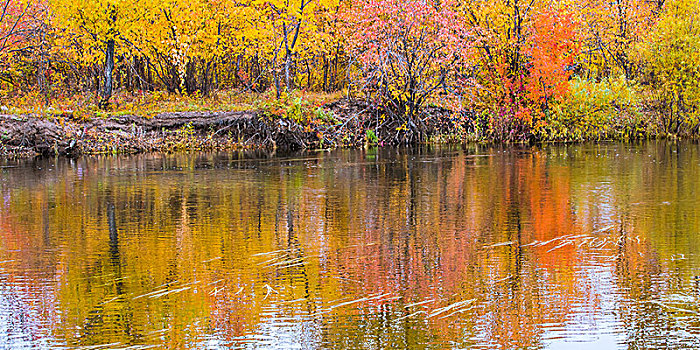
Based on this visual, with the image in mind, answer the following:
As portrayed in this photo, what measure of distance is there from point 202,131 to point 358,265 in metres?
26.9

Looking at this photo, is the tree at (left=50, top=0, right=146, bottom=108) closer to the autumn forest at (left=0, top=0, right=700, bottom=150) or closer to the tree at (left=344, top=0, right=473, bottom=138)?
the autumn forest at (left=0, top=0, right=700, bottom=150)

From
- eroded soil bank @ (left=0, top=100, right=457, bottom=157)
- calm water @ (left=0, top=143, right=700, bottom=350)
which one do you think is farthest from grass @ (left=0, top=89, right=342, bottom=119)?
calm water @ (left=0, top=143, right=700, bottom=350)

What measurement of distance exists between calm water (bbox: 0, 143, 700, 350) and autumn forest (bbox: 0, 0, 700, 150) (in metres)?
18.0

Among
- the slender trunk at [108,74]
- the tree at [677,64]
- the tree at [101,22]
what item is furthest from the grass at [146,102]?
the tree at [677,64]

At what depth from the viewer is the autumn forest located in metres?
33.9

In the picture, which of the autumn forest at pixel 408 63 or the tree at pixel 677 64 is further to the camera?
the tree at pixel 677 64

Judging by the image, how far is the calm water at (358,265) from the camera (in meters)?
5.84

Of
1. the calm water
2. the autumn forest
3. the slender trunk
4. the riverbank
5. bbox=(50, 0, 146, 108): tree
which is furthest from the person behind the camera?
the slender trunk

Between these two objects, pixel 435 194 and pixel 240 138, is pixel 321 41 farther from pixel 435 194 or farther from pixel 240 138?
pixel 435 194

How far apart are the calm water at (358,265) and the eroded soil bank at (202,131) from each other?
15.4 m

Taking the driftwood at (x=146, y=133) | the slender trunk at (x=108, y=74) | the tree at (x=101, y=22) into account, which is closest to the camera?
the driftwood at (x=146, y=133)

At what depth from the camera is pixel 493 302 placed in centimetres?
651

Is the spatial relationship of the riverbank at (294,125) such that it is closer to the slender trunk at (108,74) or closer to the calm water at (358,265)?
the slender trunk at (108,74)

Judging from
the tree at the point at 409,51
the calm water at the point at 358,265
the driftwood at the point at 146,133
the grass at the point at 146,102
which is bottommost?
the calm water at the point at 358,265
